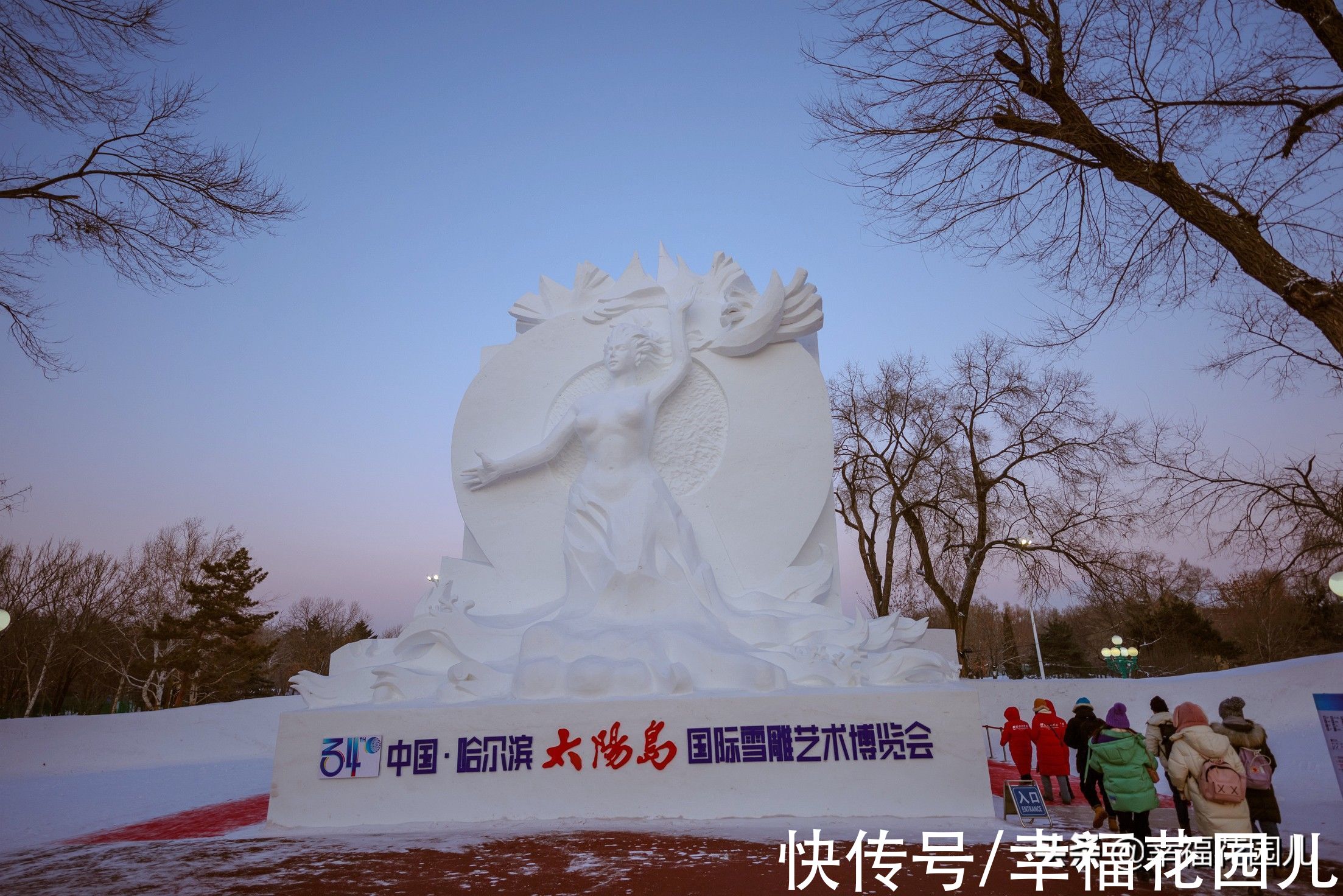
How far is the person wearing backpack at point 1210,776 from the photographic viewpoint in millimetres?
3801

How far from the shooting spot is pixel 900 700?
5.11 metres

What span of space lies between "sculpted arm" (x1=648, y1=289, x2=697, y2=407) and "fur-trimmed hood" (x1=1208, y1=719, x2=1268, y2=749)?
4828 millimetres

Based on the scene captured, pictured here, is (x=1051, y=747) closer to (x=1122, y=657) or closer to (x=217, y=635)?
(x=1122, y=657)

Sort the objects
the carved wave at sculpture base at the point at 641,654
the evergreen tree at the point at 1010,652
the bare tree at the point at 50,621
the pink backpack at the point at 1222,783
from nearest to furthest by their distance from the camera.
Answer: the pink backpack at the point at 1222,783, the carved wave at sculpture base at the point at 641,654, the bare tree at the point at 50,621, the evergreen tree at the point at 1010,652

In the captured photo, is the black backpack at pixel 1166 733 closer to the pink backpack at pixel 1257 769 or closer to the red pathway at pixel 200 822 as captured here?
the pink backpack at pixel 1257 769

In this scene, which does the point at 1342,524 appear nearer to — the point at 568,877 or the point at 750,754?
the point at 750,754

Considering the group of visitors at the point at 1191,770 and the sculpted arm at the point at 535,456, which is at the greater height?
the sculpted arm at the point at 535,456

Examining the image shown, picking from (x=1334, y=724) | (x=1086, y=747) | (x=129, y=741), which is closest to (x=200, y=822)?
(x=129, y=741)

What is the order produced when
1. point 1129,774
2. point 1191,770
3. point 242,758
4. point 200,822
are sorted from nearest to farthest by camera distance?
1. point 1191,770
2. point 1129,774
3. point 200,822
4. point 242,758

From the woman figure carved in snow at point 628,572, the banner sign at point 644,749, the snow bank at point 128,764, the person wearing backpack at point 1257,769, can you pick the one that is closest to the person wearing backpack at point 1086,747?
the person wearing backpack at point 1257,769

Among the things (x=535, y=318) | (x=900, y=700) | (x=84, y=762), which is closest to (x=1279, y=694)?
(x=900, y=700)

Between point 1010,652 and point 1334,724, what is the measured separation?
95.8ft

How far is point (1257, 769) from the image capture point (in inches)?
160

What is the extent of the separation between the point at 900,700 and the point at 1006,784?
2.69 feet
